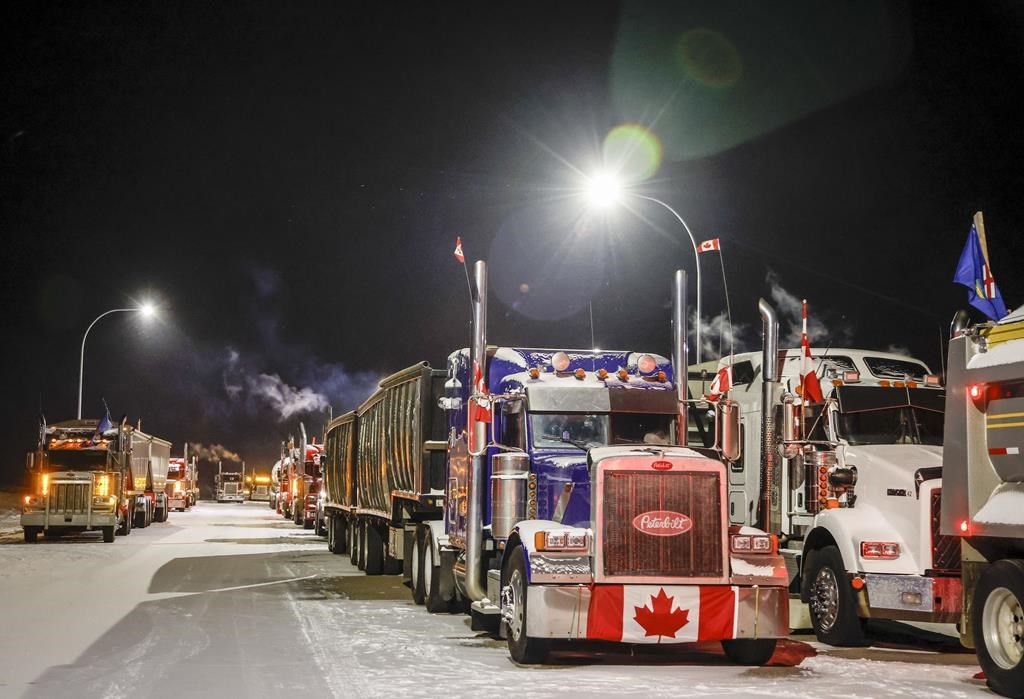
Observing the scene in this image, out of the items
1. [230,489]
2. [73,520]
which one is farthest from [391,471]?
[230,489]

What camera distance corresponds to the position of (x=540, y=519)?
42.1 feet

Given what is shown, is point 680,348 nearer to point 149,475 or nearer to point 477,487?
point 477,487

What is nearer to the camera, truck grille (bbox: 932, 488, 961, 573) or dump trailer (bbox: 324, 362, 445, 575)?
truck grille (bbox: 932, 488, 961, 573)

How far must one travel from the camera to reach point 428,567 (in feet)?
54.4

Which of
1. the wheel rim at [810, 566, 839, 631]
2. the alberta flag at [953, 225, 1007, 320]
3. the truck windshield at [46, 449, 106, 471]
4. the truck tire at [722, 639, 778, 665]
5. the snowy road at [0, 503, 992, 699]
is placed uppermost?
the alberta flag at [953, 225, 1007, 320]

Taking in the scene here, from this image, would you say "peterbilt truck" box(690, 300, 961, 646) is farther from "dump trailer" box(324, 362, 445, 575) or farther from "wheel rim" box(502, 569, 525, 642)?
"dump trailer" box(324, 362, 445, 575)

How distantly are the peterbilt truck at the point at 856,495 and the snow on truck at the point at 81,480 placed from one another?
22574 mm

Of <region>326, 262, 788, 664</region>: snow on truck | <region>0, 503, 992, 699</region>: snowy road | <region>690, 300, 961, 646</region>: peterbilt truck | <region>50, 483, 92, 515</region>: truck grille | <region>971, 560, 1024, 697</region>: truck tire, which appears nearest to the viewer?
<region>971, 560, 1024, 697</region>: truck tire

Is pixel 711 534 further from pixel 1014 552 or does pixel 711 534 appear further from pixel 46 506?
pixel 46 506

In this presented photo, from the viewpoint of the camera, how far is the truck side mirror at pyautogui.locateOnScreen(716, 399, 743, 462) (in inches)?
478

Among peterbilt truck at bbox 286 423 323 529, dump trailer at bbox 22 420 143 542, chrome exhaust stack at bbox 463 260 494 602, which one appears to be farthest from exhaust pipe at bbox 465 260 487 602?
peterbilt truck at bbox 286 423 323 529

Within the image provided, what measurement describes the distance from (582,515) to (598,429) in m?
1.32

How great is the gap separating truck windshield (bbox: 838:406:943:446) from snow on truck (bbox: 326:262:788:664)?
7.40 ft

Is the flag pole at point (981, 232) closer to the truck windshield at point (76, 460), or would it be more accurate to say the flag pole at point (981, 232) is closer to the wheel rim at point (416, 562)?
the wheel rim at point (416, 562)
